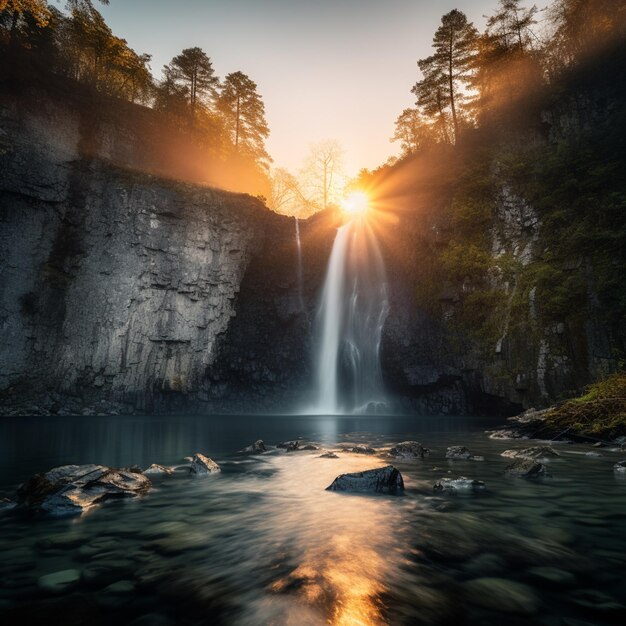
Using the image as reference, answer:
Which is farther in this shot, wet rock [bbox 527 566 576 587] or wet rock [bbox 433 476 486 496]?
wet rock [bbox 433 476 486 496]

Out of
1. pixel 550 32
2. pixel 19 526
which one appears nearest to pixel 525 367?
pixel 19 526

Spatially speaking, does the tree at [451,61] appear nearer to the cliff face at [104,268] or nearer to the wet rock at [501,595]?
the cliff face at [104,268]

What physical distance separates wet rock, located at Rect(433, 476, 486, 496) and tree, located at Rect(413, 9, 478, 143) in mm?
31669

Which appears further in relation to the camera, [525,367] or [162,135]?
[162,135]

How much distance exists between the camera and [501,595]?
100 inches

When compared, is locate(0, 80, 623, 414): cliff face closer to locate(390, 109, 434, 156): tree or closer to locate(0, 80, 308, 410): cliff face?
locate(0, 80, 308, 410): cliff face

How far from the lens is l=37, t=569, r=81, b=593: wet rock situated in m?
2.62

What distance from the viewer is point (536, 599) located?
248 cm

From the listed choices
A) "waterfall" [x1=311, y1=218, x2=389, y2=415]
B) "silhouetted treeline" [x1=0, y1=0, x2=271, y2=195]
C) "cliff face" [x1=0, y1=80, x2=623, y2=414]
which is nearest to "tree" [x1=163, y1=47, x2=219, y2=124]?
"silhouetted treeline" [x1=0, y1=0, x2=271, y2=195]

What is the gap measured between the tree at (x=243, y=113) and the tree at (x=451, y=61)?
64.4 feet

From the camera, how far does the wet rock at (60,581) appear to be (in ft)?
8.58

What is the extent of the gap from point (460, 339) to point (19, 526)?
21991 millimetres

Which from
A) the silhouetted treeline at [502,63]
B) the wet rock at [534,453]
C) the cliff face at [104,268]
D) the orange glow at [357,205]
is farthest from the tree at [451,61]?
the wet rock at [534,453]

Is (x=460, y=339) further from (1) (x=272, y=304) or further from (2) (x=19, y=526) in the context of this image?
(2) (x=19, y=526)
